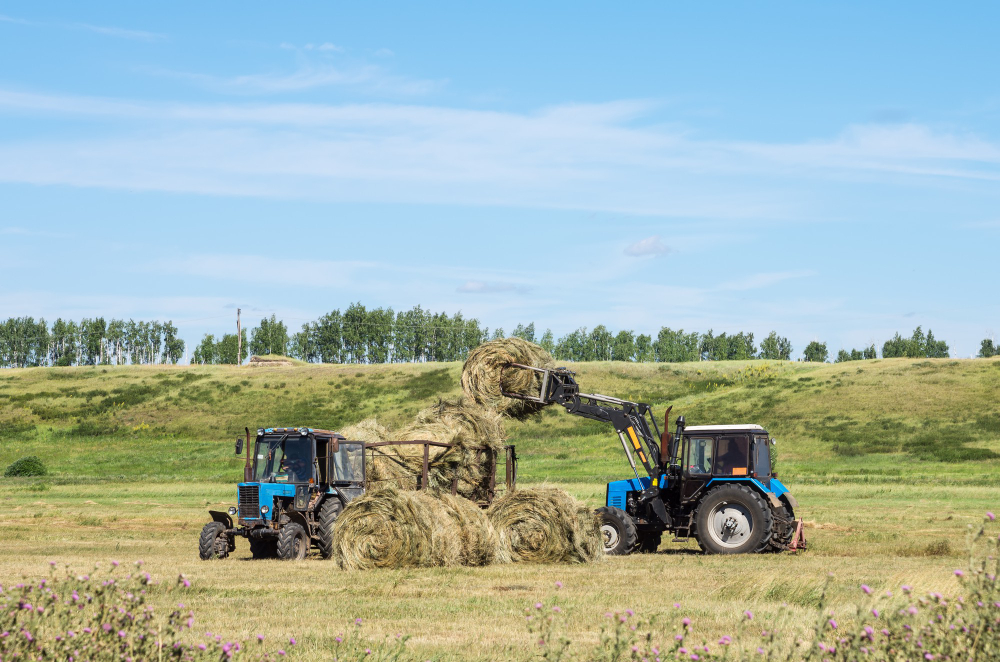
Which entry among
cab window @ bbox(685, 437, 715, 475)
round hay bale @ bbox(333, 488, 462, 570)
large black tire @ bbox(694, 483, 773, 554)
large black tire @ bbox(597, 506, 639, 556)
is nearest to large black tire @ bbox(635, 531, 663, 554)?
large black tire @ bbox(597, 506, 639, 556)

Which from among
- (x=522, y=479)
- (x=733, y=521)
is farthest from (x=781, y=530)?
(x=522, y=479)

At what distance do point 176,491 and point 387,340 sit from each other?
116922 millimetres

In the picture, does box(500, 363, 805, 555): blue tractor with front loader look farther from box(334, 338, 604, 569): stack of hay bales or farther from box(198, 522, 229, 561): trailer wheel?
box(198, 522, 229, 561): trailer wheel

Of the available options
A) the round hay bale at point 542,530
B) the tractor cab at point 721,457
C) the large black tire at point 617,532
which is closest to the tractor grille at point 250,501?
the round hay bale at point 542,530

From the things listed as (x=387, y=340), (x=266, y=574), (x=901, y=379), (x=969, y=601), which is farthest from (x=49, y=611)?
(x=387, y=340)

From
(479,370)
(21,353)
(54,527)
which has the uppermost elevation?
(21,353)

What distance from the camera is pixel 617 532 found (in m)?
20.0

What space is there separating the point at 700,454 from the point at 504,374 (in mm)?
4146

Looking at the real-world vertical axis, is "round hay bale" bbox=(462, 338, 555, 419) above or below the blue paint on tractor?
above

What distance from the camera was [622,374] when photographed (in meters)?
98.5

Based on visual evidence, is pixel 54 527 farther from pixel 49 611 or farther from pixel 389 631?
pixel 49 611

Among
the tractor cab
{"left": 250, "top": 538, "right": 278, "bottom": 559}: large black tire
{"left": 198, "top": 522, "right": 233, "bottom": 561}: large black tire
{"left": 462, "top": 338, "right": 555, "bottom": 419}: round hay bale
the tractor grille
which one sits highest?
{"left": 462, "top": 338, "right": 555, "bottom": 419}: round hay bale

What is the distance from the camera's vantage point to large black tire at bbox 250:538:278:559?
20.1 meters

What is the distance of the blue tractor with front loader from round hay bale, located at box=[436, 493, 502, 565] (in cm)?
304
